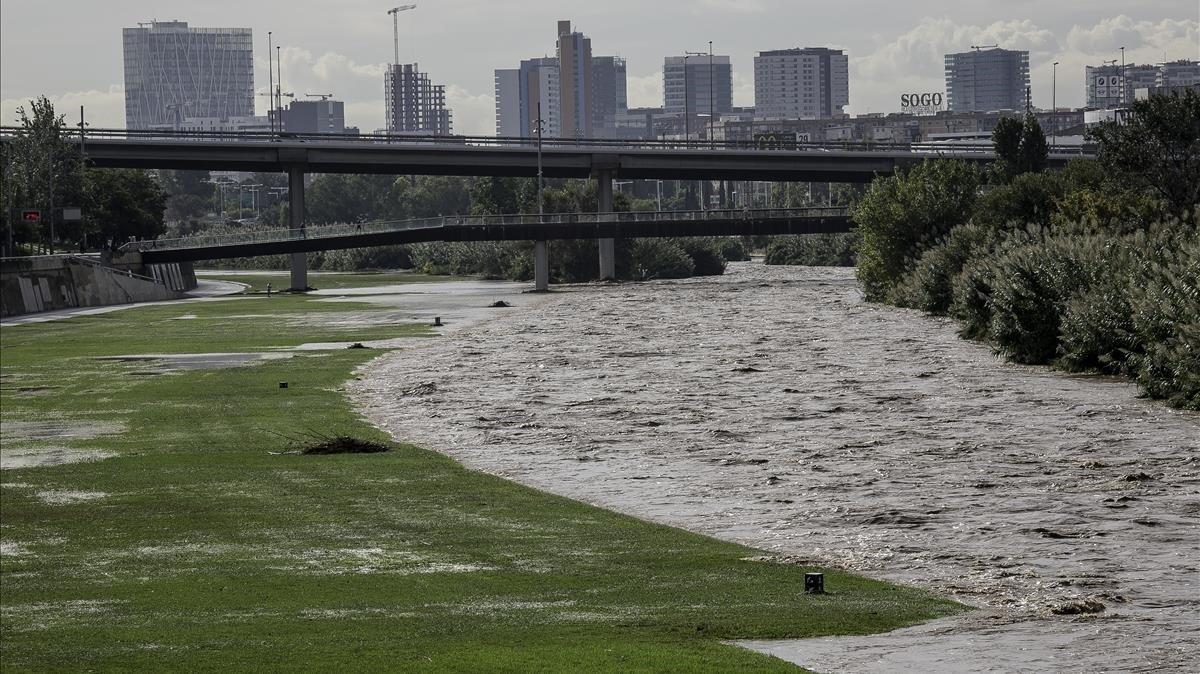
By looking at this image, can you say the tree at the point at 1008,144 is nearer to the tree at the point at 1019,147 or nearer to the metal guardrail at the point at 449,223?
the tree at the point at 1019,147

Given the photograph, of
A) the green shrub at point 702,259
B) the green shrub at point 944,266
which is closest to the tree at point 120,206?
the green shrub at point 702,259

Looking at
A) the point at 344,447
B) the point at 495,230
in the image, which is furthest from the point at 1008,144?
the point at 344,447

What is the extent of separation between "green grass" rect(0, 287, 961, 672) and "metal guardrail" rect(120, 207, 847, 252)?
10464cm

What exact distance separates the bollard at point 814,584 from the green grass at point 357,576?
0.62 feet

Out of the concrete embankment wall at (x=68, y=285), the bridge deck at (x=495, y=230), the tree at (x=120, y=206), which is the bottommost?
the concrete embankment wall at (x=68, y=285)

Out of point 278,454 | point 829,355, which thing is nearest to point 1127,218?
point 829,355

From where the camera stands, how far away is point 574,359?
76.3 m

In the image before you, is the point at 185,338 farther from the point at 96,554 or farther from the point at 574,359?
the point at 96,554

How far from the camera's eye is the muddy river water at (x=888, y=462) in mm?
24062

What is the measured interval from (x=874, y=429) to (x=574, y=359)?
96.8 feet

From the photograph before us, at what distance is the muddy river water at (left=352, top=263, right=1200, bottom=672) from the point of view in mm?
24062

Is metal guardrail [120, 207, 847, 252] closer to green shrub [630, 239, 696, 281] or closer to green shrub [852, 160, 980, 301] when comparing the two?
green shrub [630, 239, 696, 281]

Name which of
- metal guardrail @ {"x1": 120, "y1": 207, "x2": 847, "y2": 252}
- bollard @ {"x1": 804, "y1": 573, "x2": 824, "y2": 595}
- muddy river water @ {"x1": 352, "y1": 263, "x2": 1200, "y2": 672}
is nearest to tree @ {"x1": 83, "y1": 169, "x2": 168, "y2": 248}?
metal guardrail @ {"x1": 120, "y1": 207, "x2": 847, "y2": 252}

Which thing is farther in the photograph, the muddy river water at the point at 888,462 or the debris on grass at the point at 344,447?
the debris on grass at the point at 344,447
